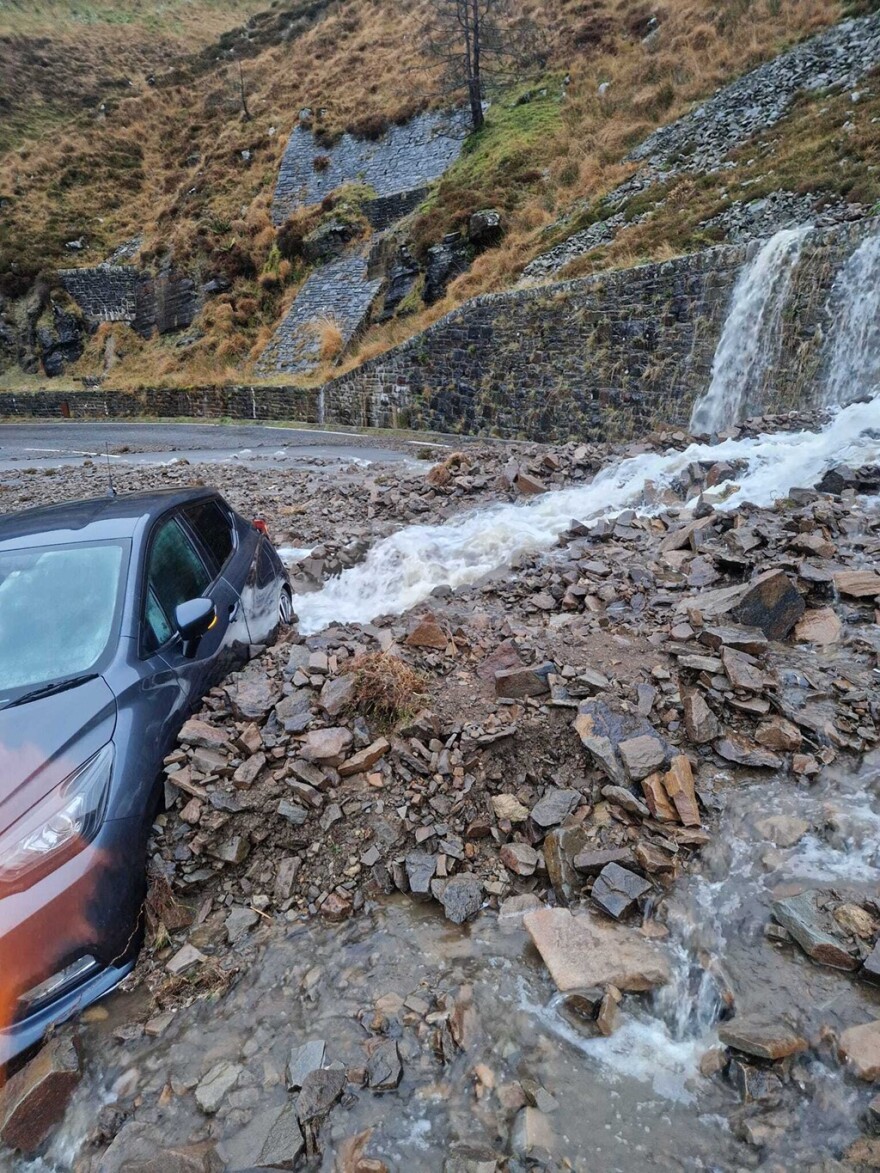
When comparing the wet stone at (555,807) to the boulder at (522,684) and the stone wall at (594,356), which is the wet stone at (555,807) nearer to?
the boulder at (522,684)

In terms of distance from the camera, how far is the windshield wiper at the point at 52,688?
9.34 feet

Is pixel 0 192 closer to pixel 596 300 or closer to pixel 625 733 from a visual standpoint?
pixel 596 300

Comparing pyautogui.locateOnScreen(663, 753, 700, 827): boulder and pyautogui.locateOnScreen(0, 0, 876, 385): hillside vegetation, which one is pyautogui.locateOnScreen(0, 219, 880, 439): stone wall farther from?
pyautogui.locateOnScreen(663, 753, 700, 827): boulder

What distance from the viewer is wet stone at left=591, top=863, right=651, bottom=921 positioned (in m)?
2.70

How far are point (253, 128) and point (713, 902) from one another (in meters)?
50.5

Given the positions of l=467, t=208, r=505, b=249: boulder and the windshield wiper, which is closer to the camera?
the windshield wiper

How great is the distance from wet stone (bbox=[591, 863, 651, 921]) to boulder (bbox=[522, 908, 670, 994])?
6 centimetres

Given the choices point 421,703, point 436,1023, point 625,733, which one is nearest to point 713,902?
point 625,733

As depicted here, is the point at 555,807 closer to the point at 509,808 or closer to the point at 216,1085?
the point at 509,808

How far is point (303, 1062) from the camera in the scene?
2.26 meters

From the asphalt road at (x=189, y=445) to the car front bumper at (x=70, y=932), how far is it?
13.7 meters

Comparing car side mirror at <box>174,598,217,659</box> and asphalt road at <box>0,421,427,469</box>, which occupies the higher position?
car side mirror at <box>174,598,217,659</box>

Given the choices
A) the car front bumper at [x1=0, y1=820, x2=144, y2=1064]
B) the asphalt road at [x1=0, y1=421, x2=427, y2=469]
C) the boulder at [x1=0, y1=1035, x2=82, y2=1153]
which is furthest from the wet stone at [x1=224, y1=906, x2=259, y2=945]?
the asphalt road at [x1=0, y1=421, x2=427, y2=469]

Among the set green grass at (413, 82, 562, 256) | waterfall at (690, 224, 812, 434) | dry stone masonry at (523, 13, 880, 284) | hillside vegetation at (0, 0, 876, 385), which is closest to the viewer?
waterfall at (690, 224, 812, 434)
